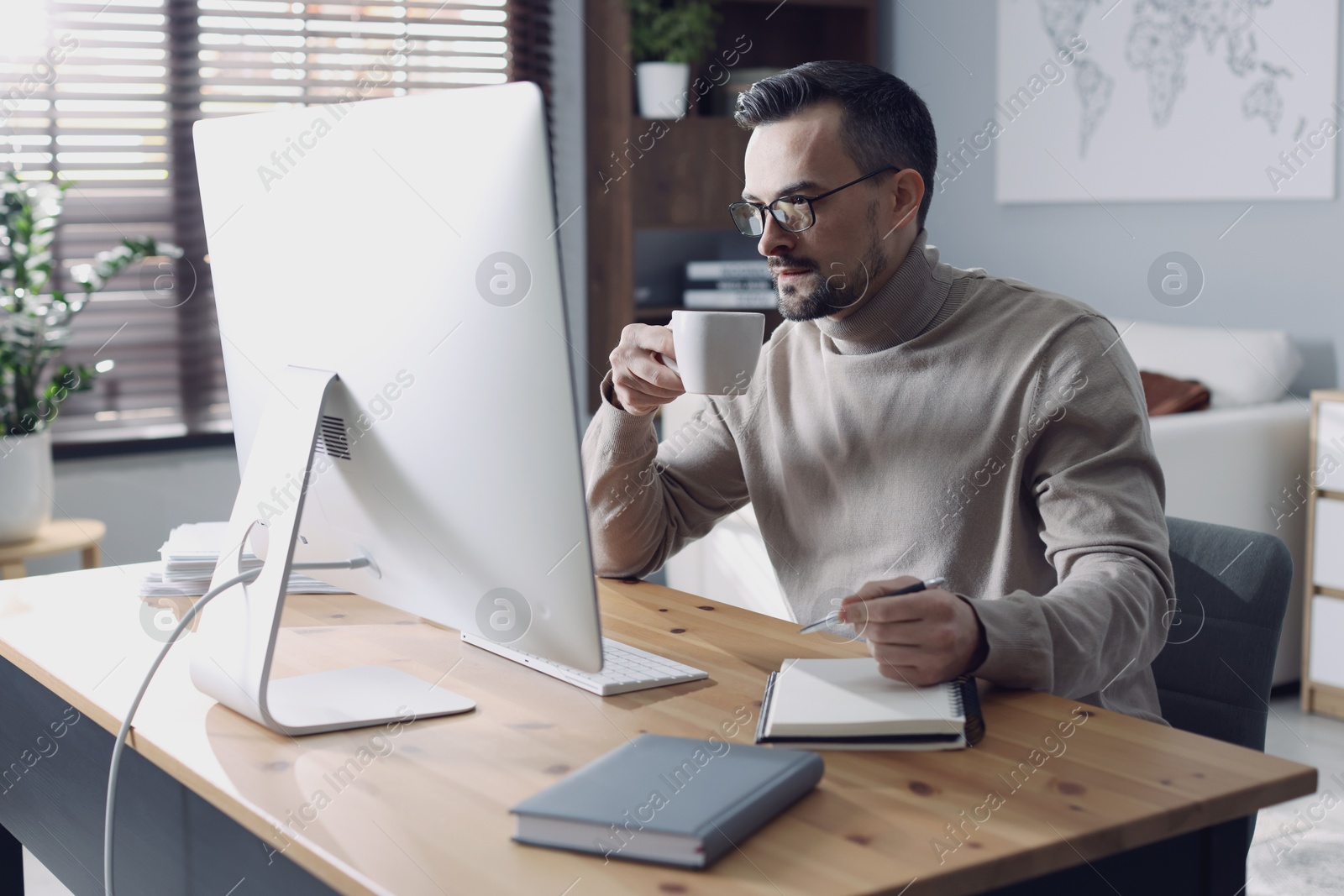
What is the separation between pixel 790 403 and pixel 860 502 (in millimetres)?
177

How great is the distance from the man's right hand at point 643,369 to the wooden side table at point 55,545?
6.50 feet

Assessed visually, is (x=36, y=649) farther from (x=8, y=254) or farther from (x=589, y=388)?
(x=589, y=388)

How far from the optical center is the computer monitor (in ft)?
2.78

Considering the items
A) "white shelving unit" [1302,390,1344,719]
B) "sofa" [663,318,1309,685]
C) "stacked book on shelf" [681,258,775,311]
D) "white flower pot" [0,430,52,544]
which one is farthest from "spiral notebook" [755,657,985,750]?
"stacked book on shelf" [681,258,775,311]

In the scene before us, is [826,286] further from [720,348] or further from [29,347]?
[29,347]

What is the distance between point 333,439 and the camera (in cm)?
105

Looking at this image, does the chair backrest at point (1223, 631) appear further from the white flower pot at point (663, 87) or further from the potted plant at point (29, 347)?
the white flower pot at point (663, 87)

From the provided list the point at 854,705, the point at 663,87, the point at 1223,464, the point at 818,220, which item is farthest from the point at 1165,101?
the point at 854,705

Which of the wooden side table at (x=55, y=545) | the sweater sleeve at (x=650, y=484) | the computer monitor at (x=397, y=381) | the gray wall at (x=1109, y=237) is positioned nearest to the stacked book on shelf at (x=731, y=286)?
the gray wall at (x=1109, y=237)

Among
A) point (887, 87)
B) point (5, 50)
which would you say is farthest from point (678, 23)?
point (887, 87)

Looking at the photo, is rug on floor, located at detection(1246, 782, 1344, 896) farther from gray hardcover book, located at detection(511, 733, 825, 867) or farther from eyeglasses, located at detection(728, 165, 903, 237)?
gray hardcover book, located at detection(511, 733, 825, 867)

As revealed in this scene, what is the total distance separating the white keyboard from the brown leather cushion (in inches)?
90.9

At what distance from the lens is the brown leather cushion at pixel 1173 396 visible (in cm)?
319

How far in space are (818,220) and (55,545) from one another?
7.59 feet
